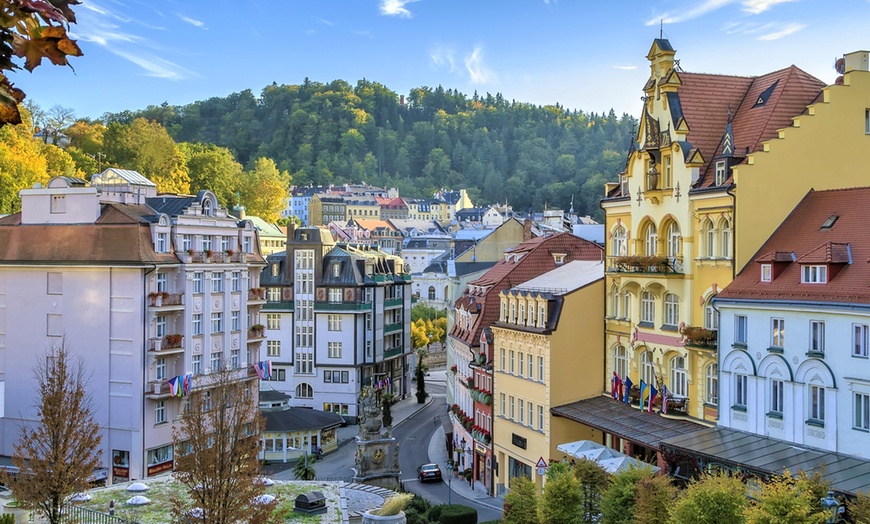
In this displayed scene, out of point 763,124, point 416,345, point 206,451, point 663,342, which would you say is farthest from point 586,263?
point 416,345

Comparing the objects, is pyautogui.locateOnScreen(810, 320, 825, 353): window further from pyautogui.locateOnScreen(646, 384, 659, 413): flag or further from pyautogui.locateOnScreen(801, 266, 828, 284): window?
pyautogui.locateOnScreen(646, 384, 659, 413): flag

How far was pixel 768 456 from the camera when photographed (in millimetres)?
30438

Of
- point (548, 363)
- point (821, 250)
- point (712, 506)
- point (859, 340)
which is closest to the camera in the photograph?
point (712, 506)

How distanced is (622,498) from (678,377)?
10622 mm

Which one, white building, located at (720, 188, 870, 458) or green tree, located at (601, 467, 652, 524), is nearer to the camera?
white building, located at (720, 188, 870, 458)

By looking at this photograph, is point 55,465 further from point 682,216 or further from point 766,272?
point 682,216

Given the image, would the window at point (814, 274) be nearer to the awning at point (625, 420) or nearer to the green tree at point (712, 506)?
the awning at point (625, 420)

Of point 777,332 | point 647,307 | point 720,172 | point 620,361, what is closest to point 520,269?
point 620,361

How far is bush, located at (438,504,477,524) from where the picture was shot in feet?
129

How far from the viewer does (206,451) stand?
1013 inches

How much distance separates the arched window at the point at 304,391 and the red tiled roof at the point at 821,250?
46070 millimetres

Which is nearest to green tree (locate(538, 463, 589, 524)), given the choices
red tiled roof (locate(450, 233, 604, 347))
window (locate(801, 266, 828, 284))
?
window (locate(801, 266, 828, 284))

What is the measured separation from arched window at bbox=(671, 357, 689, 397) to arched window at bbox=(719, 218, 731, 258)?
5.06 m

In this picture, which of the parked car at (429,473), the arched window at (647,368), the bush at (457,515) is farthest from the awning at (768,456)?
the parked car at (429,473)
